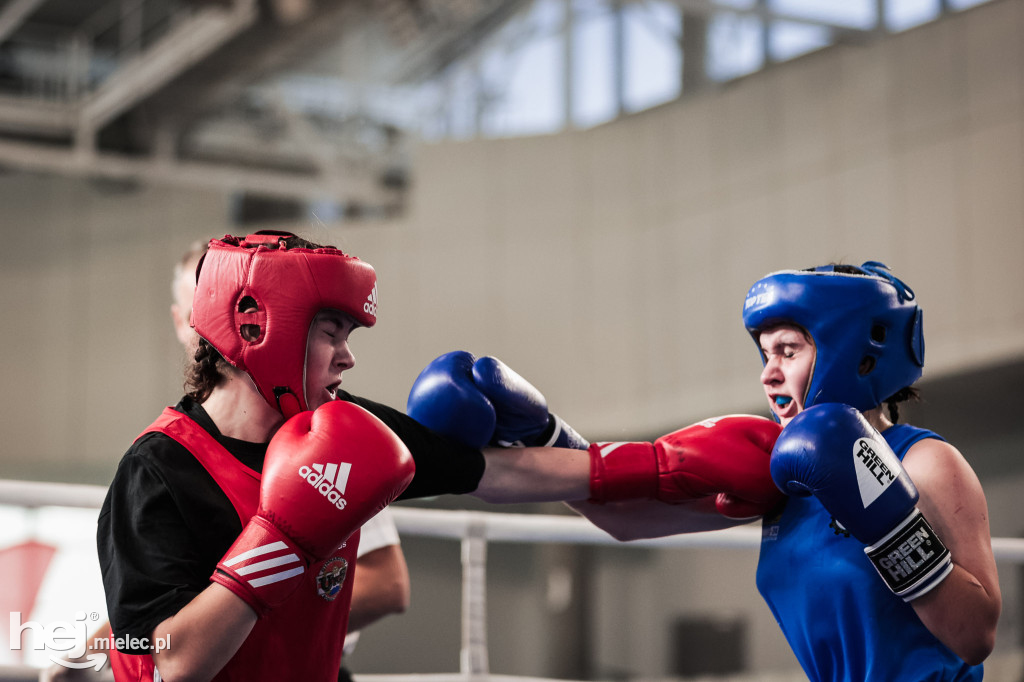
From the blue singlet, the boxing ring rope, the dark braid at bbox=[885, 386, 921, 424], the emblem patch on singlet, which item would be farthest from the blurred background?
the emblem patch on singlet

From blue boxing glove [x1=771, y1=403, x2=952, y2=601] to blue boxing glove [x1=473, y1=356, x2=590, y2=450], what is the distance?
0.43 meters

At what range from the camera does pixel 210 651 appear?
1.18m

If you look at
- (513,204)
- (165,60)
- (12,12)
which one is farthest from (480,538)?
(12,12)

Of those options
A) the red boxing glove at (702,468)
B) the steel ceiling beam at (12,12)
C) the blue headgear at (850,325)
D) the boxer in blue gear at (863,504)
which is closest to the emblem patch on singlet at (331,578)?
the red boxing glove at (702,468)

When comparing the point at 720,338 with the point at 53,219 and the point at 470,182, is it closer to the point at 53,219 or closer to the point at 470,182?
the point at 470,182

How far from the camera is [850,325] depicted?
1533mm

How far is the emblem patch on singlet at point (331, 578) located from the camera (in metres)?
1.36

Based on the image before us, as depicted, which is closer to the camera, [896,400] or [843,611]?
[843,611]

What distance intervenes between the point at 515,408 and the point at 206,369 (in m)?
0.48

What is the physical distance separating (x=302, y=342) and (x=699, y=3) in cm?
721

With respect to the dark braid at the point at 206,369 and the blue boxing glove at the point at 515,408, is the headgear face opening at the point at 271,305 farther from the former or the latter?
the blue boxing glove at the point at 515,408

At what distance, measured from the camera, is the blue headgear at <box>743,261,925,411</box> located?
1535mm

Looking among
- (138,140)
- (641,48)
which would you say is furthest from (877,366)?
(138,140)

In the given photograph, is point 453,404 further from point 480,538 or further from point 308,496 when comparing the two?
point 480,538
